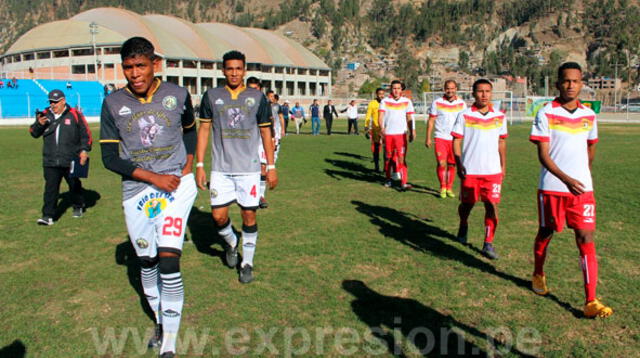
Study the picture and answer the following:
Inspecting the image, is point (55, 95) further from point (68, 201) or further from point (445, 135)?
point (445, 135)

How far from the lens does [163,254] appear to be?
374cm

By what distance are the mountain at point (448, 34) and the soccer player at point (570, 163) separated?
361ft

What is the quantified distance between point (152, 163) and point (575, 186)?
3365 millimetres

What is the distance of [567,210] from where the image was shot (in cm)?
448

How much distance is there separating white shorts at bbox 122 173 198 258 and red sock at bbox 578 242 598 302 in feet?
10.8

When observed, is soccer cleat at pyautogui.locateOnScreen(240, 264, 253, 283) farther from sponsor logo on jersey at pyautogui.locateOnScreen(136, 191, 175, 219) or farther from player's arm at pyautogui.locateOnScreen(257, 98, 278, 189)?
sponsor logo on jersey at pyautogui.locateOnScreen(136, 191, 175, 219)

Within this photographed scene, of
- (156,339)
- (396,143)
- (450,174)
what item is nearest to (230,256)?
(156,339)

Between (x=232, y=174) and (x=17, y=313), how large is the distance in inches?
87.5

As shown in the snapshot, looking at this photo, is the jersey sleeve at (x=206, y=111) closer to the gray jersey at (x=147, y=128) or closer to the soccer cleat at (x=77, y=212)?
the gray jersey at (x=147, y=128)

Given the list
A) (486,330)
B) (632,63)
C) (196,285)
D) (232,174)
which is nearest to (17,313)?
(196,285)

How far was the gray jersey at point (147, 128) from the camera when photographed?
→ 3.66m

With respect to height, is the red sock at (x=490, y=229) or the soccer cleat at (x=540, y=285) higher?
the red sock at (x=490, y=229)

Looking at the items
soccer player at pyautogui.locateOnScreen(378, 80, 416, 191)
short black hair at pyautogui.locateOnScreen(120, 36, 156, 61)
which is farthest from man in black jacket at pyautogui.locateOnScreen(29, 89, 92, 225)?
soccer player at pyautogui.locateOnScreen(378, 80, 416, 191)

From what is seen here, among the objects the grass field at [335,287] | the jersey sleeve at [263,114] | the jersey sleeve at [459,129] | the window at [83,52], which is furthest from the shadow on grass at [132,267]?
the window at [83,52]
